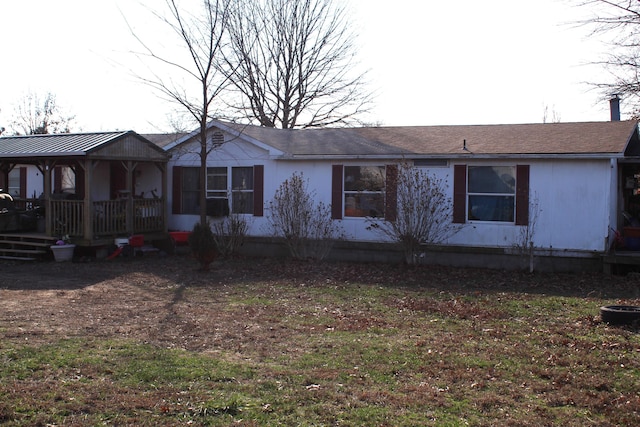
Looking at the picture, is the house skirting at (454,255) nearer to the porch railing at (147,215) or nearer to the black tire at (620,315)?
the porch railing at (147,215)

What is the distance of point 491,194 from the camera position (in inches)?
579

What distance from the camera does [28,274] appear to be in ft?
44.7

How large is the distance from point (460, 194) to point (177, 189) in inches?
331

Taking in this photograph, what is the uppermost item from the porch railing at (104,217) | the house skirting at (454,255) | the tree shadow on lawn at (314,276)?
the porch railing at (104,217)

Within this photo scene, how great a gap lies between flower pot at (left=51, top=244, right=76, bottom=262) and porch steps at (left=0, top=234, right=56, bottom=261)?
0.41 m

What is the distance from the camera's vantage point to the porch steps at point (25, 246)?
16031 millimetres

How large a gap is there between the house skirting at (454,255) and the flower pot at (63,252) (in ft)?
14.5

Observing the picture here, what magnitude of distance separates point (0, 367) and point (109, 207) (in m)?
10.8

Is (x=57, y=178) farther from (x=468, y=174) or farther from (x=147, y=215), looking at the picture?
(x=468, y=174)

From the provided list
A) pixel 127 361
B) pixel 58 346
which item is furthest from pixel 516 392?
pixel 58 346

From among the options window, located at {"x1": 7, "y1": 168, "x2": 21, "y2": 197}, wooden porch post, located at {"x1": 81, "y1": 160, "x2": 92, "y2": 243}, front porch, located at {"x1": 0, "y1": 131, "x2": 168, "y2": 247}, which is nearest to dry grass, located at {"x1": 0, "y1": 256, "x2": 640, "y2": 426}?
wooden porch post, located at {"x1": 81, "y1": 160, "x2": 92, "y2": 243}

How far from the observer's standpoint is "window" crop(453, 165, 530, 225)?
564 inches

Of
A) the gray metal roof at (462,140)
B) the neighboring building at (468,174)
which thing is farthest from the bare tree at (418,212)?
the gray metal roof at (462,140)

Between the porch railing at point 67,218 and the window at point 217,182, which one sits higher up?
the window at point 217,182
